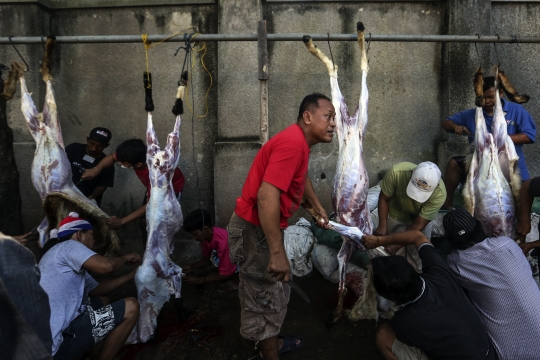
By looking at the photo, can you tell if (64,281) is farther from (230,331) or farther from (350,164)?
(350,164)

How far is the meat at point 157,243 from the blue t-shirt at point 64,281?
0.57 meters


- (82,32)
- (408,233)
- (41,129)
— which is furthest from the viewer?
(82,32)

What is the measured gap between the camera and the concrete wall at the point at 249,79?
4.38 m

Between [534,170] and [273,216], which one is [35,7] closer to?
[273,216]

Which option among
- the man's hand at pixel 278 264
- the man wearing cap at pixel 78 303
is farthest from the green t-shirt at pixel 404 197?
the man wearing cap at pixel 78 303

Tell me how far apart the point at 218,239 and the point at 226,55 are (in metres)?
2.16

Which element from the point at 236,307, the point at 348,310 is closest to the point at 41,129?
the point at 236,307

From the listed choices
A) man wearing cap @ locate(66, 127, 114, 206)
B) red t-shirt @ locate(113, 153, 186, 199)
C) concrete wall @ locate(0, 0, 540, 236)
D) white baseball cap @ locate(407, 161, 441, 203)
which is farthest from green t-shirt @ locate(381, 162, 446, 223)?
man wearing cap @ locate(66, 127, 114, 206)

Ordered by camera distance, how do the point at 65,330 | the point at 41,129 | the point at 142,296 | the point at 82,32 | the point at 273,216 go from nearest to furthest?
the point at 273,216 → the point at 65,330 → the point at 142,296 → the point at 41,129 → the point at 82,32

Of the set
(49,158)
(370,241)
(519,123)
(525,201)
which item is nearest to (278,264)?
(370,241)

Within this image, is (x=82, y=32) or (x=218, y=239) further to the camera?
(x=82, y=32)

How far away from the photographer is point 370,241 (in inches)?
111

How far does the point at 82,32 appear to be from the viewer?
4668 mm

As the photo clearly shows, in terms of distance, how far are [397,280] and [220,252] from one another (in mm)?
1909
